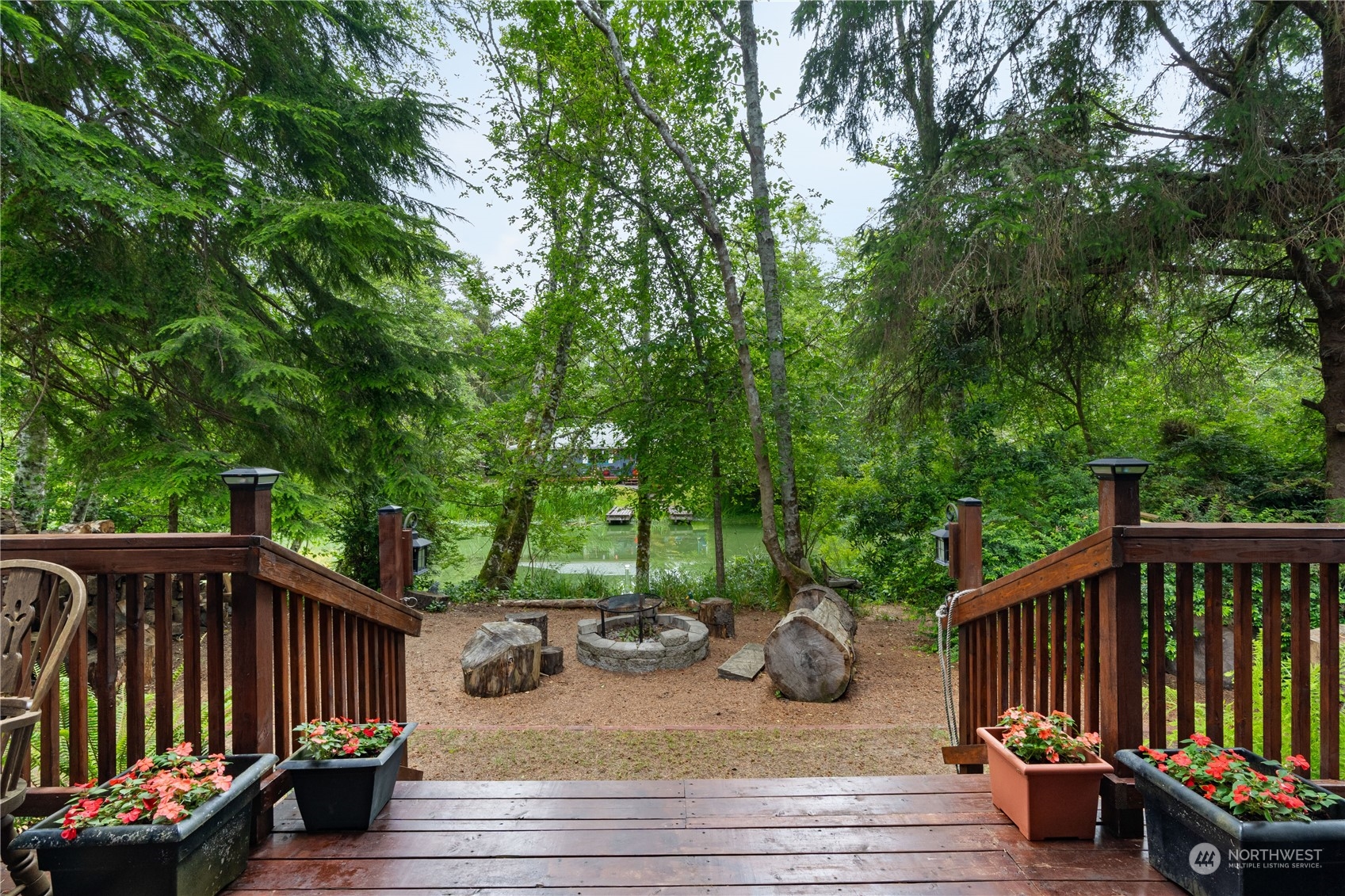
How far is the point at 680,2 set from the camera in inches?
277

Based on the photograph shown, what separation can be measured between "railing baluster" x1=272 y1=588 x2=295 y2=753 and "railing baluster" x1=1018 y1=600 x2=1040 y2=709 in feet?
8.44

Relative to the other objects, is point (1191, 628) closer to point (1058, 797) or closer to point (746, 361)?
point (1058, 797)

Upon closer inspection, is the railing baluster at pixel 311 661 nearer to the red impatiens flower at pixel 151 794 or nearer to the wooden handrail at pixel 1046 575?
the red impatiens flower at pixel 151 794

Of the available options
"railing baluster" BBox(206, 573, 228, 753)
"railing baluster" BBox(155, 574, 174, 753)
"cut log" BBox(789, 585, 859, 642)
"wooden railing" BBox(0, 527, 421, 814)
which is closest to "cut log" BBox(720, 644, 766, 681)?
"cut log" BBox(789, 585, 859, 642)

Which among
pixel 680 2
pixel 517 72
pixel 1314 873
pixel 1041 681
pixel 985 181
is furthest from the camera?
pixel 517 72

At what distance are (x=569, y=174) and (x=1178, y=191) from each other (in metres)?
6.13

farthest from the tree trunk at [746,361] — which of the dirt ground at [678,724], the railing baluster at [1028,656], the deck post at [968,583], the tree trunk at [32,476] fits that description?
the tree trunk at [32,476]

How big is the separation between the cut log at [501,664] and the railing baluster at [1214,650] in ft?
14.4

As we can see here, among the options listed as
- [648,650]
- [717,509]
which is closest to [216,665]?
[648,650]

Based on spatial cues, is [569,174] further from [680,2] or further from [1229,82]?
[1229,82]

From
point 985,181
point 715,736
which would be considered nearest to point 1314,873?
point 715,736

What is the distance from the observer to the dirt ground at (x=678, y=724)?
→ 3703 millimetres

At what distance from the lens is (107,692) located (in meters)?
1.90

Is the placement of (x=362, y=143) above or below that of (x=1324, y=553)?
above
